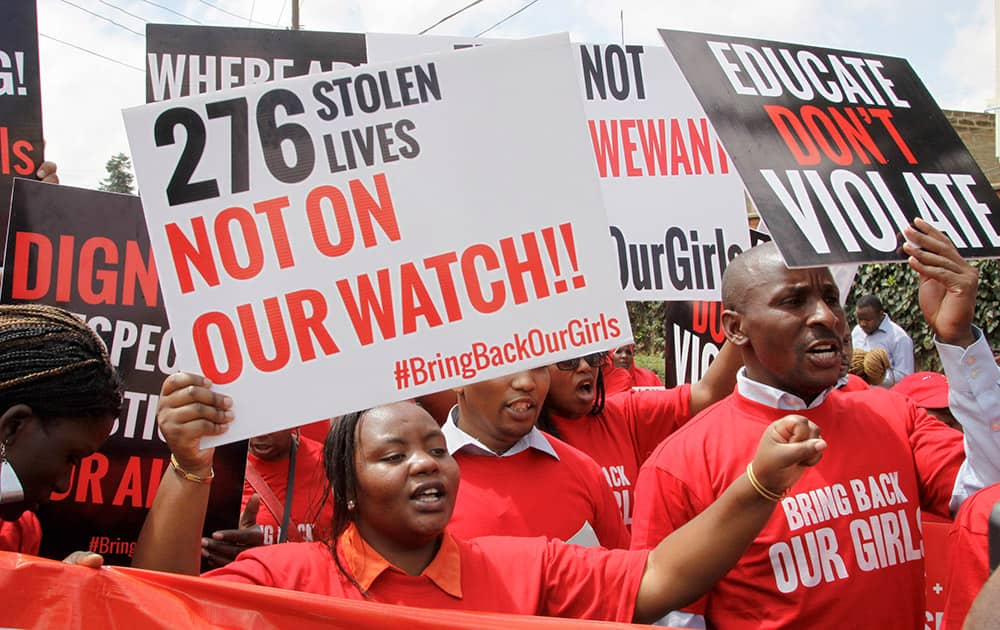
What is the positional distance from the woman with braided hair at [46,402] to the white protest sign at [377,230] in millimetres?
310

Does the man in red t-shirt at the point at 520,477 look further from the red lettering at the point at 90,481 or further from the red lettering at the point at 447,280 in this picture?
the red lettering at the point at 90,481

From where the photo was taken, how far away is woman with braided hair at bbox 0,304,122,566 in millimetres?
2021

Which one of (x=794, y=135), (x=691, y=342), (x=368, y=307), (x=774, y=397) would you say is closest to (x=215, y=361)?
(x=368, y=307)

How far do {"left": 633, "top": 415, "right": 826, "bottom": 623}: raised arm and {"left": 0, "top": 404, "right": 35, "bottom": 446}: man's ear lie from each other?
1.43 meters

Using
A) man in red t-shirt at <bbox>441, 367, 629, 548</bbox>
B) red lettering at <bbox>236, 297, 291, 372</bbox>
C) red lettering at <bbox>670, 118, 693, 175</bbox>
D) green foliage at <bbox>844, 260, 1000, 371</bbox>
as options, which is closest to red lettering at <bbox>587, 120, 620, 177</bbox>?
red lettering at <bbox>670, 118, 693, 175</bbox>

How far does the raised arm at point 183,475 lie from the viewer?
1954 mm

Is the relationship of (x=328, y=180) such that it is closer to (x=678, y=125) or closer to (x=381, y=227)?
(x=381, y=227)

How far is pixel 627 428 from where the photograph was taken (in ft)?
12.3

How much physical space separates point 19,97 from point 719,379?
2907 mm

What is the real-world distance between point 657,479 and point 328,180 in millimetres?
1118

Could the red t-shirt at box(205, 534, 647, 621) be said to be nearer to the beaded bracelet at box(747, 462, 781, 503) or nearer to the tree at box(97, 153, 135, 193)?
the beaded bracelet at box(747, 462, 781, 503)

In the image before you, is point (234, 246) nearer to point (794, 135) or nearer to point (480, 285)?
point (480, 285)

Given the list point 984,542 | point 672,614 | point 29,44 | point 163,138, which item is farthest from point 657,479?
point 29,44

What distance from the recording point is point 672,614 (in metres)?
2.36
